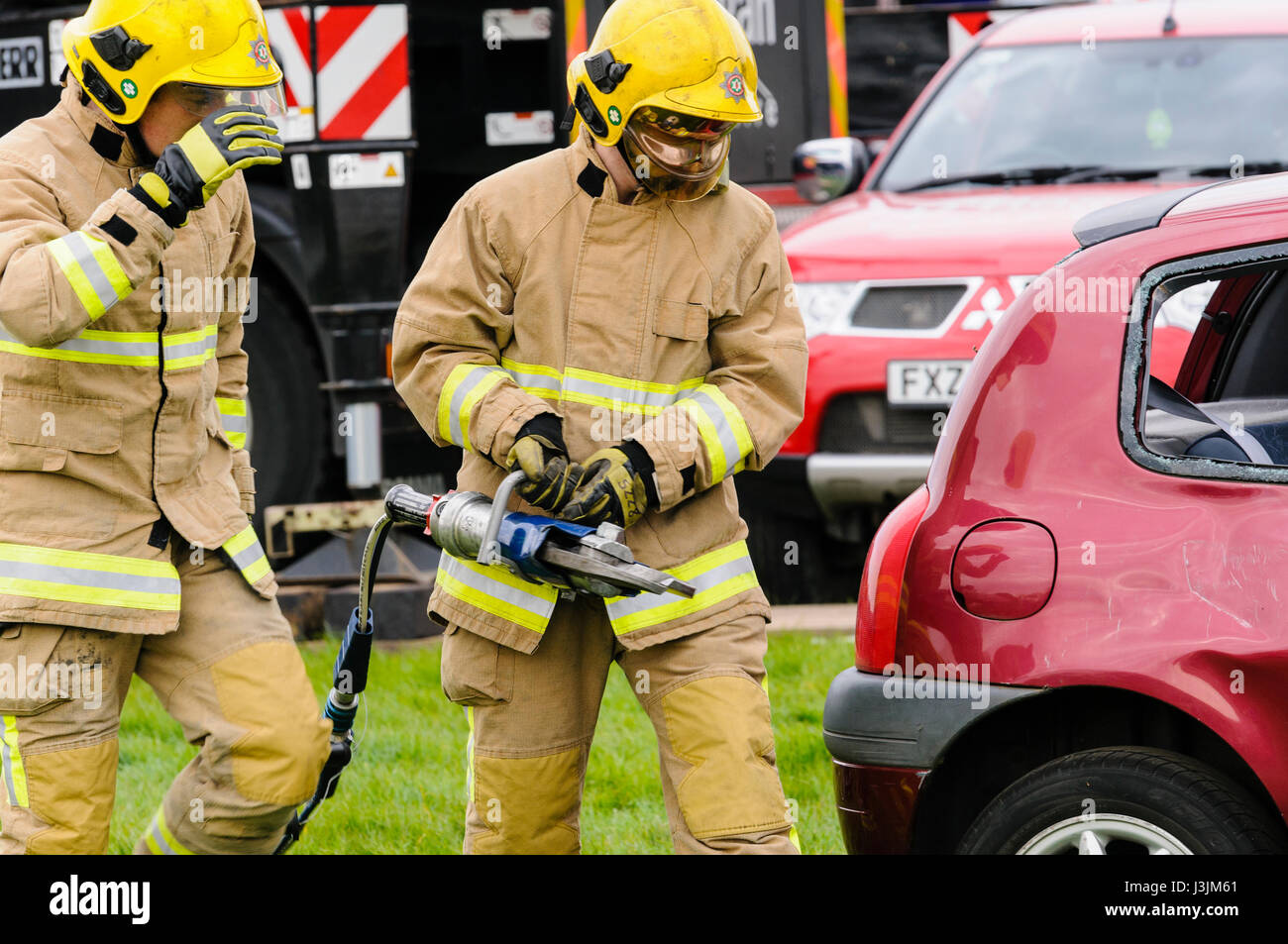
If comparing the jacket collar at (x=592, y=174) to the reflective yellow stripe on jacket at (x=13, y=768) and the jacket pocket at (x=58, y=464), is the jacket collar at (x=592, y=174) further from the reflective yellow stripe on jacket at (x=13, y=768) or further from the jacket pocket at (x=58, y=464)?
the reflective yellow stripe on jacket at (x=13, y=768)

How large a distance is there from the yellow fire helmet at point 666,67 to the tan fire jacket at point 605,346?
0.54 ft

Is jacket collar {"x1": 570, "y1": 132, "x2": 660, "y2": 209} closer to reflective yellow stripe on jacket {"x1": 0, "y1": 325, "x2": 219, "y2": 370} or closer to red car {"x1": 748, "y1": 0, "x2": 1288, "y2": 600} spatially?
reflective yellow stripe on jacket {"x1": 0, "y1": 325, "x2": 219, "y2": 370}

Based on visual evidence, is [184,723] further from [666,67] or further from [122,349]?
[666,67]

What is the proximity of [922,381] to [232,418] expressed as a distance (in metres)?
2.64

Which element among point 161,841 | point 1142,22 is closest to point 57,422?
point 161,841

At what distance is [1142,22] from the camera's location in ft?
23.1

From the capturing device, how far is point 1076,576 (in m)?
3.27

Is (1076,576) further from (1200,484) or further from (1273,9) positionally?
(1273,9)

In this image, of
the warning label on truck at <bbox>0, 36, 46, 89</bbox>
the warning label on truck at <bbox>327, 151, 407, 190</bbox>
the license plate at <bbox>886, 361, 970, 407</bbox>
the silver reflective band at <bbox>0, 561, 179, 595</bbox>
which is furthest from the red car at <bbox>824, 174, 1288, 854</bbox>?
the warning label on truck at <bbox>0, 36, 46, 89</bbox>

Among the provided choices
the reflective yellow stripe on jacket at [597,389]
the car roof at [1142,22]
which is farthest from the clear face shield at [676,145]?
the car roof at [1142,22]

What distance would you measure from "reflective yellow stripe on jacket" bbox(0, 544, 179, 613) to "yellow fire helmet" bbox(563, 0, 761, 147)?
1165 millimetres

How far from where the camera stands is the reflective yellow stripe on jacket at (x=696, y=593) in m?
3.55

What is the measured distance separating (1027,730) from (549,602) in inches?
34.8

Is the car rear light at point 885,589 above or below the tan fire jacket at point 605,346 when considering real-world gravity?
below
